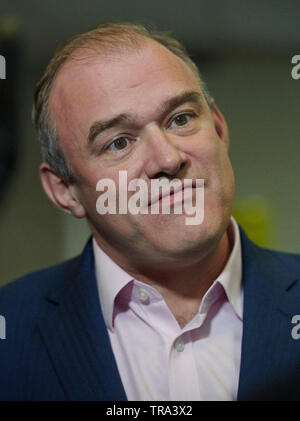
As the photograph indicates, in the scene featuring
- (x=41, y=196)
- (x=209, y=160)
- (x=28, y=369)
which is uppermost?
(x=209, y=160)

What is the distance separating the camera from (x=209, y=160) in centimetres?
71

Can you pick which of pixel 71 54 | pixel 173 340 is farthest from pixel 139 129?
pixel 173 340

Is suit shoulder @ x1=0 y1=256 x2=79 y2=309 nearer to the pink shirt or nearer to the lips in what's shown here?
the pink shirt

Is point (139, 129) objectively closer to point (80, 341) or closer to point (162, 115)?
point (162, 115)

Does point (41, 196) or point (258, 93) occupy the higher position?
point (258, 93)

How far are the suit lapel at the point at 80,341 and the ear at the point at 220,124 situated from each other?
0.27m

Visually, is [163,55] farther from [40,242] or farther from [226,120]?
[40,242]

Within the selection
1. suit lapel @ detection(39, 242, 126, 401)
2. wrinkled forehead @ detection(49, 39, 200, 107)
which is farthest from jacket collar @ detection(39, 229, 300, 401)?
wrinkled forehead @ detection(49, 39, 200, 107)

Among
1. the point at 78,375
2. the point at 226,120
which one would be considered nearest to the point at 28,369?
the point at 78,375

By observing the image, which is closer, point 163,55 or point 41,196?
point 163,55

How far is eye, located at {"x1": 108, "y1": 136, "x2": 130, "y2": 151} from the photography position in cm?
70

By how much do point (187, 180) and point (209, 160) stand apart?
43 millimetres

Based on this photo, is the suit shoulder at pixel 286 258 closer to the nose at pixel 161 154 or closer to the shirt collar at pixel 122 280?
the shirt collar at pixel 122 280

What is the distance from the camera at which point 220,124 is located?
784 mm
